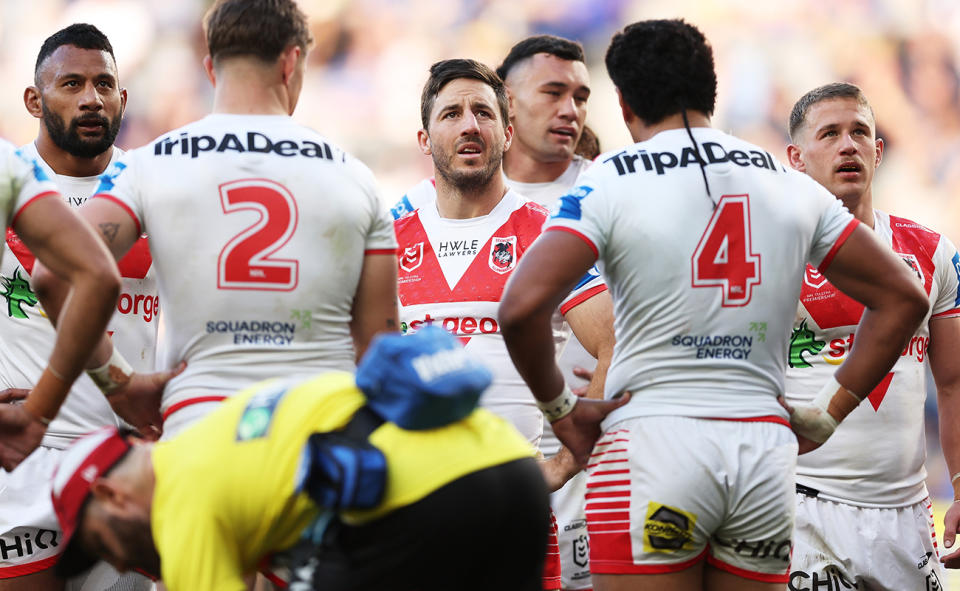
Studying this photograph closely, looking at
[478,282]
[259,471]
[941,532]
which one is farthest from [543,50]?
[941,532]

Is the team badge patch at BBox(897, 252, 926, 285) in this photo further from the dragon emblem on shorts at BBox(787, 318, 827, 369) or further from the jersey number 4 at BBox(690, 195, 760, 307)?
the jersey number 4 at BBox(690, 195, 760, 307)

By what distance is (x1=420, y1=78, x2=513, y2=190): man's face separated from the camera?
16.9 feet

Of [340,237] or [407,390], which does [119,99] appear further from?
[407,390]

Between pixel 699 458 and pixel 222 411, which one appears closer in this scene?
pixel 222 411

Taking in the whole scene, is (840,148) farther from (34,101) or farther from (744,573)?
(34,101)

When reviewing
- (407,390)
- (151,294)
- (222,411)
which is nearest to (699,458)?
(407,390)

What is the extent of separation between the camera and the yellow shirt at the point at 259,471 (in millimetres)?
2332

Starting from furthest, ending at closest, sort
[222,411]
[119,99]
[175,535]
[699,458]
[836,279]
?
[119,99]
[836,279]
[699,458]
[222,411]
[175,535]

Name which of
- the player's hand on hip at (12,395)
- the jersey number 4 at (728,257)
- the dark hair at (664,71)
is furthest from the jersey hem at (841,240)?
the player's hand on hip at (12,395)

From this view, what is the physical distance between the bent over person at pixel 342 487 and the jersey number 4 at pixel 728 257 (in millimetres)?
1099

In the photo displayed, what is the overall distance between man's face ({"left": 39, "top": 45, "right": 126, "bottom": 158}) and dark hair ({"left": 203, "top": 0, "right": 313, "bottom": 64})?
1513 mm

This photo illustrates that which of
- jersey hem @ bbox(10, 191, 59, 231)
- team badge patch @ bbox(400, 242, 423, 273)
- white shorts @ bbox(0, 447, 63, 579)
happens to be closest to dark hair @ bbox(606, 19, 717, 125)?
team badge patch @ bbox(400, 242, 423, 273)

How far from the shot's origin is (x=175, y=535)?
7.63ft

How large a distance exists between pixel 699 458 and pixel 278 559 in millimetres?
1298
